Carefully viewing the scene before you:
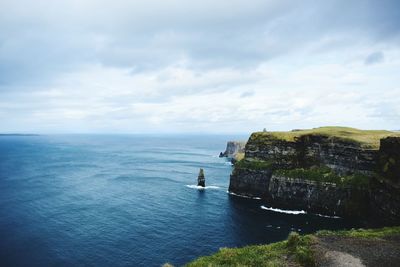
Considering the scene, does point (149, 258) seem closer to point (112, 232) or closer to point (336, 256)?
point (112, 232)

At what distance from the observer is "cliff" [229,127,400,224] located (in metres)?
71.1

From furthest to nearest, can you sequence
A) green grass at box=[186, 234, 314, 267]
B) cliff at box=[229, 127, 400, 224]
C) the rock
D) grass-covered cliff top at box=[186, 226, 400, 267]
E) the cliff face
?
the cliff face → cliff at box=[229, 127, 400, 224] → the rock → grass-covered cliff top at box=[186, 226, 400, 267] → green grass at box=[186, 234, 314, 267]

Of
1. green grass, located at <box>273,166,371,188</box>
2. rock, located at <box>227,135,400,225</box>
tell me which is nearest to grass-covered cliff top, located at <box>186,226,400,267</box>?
rock, located at <box>227,135,400,225</box>

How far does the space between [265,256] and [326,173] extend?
62491mm

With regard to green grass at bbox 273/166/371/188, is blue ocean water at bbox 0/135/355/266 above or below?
below

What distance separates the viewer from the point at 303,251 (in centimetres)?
3297

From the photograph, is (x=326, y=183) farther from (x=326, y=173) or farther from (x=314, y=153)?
(x=314, y=153)

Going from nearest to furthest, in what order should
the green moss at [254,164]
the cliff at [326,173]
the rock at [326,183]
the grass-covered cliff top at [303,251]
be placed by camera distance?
the grass-covered cliff top at [303,251] → the rock at [326,183] → the cliff at [326,173] → the green moss at [254,164]

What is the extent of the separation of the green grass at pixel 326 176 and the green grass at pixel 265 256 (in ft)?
170

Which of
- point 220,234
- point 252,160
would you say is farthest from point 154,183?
point 220,234

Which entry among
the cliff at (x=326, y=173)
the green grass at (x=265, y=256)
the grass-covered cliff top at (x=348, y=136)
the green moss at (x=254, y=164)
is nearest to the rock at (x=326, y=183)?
the cliff at (x=326, y=173)

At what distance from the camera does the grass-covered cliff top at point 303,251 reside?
32031 mm

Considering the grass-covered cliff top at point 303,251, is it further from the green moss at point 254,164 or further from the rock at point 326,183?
the green moss at point 254,164

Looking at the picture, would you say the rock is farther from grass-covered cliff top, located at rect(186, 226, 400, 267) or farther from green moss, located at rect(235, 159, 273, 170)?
grass-covered cliff top, located at rect(186, 226, 400, 267)
